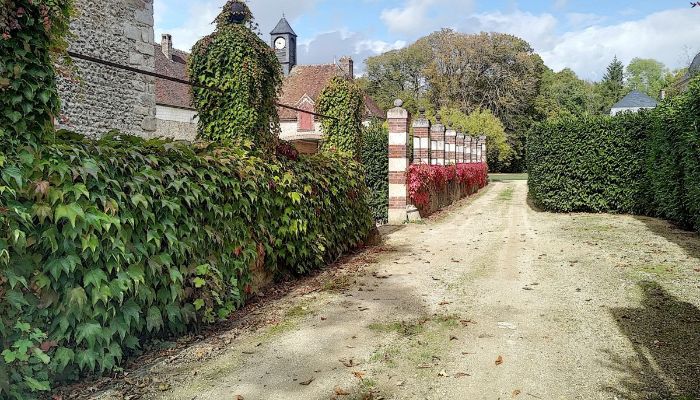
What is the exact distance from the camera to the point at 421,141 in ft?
50.9

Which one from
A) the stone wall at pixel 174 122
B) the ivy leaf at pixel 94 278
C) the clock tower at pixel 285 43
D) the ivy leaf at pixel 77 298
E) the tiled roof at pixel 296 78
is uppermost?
the clock tower at pixel 285 43

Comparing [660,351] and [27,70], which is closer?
[27,70]

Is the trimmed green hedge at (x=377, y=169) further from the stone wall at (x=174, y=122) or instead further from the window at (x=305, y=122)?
the window at (x=305, y=122)

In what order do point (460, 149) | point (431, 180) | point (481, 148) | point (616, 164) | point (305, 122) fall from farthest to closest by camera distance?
point (305, 122), point (481, 148), point (460, 149), point (431, 180), point (616, 164)

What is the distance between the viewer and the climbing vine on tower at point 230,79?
5.55 metres

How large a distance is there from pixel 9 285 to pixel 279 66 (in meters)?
4.12

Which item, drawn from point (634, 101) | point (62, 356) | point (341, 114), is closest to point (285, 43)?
point (634, 101)

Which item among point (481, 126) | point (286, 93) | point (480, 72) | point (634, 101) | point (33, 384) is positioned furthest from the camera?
point (634, 101)

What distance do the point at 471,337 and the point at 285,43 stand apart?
49.8 meters

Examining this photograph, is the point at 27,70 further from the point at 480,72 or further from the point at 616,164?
the point at 480,72

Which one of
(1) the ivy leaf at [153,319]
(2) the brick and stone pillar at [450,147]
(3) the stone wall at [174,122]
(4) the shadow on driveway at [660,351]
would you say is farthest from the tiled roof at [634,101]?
(1) the ivy leaf at [153,319]

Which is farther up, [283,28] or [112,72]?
[283,28]

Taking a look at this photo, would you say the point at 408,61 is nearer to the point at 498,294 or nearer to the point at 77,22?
the point at 77,22

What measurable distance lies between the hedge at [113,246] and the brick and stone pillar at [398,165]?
294 inches
